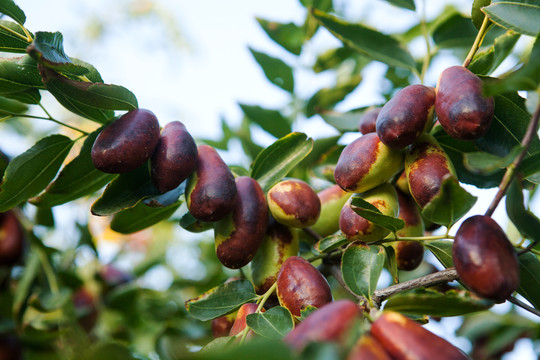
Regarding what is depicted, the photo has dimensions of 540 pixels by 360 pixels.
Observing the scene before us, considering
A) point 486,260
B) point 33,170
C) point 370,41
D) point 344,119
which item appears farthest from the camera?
point 344,119

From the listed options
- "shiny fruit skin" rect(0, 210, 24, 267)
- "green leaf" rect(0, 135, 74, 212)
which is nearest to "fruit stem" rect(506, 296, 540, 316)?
"green leaf" rect(0, 135, 74, 212)

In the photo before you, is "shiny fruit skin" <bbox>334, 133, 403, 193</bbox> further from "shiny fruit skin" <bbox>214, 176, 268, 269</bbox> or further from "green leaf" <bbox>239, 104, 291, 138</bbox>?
"green leaf" <bbox>239, 104, 291, 138</bbox>

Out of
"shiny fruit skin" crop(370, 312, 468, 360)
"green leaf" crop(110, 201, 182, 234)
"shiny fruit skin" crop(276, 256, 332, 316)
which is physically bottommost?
"green leaf" crop(110, 201, 182, 234)

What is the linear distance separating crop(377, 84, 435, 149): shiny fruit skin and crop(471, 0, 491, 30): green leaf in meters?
0.22

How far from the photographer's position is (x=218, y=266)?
6.29 ft

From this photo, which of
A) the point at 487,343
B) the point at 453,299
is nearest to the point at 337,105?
the point at 487,343

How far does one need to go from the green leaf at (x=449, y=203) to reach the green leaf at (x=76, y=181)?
0.68 metres

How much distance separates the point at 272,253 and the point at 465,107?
1.51 feet

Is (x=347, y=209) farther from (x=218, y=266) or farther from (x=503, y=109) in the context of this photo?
(x=218, y=266)

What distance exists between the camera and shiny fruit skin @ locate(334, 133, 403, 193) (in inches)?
34.9

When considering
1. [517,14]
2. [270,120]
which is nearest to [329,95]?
[270,120]

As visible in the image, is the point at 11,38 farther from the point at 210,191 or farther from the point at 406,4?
the point at 406,4

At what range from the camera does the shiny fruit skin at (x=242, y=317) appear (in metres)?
0.83

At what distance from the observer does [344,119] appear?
4.56 ft
